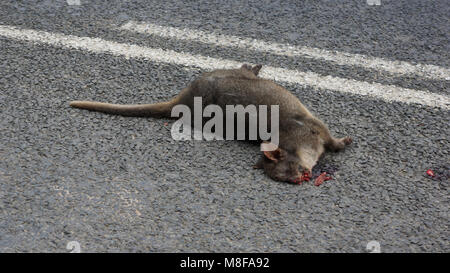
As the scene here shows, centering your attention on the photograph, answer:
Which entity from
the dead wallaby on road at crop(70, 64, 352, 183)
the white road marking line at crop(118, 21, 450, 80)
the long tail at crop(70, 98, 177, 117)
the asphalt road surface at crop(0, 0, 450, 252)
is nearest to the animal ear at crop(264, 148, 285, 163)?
the dead wallaby on road at crop(70, 64, 352, 183)

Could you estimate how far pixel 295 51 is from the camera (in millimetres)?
4254

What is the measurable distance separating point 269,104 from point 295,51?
932mm

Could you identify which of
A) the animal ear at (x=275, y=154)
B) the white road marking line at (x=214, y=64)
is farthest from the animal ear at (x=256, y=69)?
the animal ear at (x=275, y=154)

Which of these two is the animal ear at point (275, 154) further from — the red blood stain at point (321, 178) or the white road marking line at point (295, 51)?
the white road marking line at point (295, 51)

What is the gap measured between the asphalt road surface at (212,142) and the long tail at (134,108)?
0.16 feet

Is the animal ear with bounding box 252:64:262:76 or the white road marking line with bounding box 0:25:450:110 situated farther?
the animal ear with bounding box 252:64:262:76

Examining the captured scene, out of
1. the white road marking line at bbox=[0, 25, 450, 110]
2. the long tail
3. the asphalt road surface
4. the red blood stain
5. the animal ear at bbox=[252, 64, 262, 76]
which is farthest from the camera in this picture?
the animal ear at bbox=[252, 64, 262, 76]

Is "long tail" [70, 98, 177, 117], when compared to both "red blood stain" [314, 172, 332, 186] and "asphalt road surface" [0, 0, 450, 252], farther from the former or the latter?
"red blood stain" [314, 172, 332, 186]

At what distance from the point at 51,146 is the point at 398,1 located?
10.9 feet

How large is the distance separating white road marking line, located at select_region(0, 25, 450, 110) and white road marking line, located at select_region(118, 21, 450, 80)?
22 centimetres

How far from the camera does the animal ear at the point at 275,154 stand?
10.3 feet

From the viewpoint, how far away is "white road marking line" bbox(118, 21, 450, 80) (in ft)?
13.3

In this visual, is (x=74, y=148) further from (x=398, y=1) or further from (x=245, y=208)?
(x=398, y=1)
